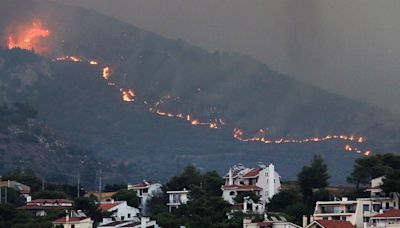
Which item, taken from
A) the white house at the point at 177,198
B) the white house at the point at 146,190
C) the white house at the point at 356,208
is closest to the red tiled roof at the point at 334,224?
the white house at the point at 356,208

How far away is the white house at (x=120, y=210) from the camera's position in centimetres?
8381

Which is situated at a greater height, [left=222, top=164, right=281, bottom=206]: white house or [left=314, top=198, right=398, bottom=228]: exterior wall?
[left=222, top=164, right=281, bottom=206]: white house

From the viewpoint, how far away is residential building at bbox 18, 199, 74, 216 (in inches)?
3250

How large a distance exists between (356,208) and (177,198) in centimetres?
1630

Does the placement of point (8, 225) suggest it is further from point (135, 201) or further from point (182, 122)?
point (182, 122)

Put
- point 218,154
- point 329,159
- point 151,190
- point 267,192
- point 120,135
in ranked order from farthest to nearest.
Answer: point 120,135 < point 218,154 < point 329,159 < point 151,190 < point 267,192

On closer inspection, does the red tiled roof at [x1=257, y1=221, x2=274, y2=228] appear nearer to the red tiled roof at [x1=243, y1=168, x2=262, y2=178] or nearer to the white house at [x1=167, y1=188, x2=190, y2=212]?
the white house at [x1=167, y1=188, x2=190, y2=212]

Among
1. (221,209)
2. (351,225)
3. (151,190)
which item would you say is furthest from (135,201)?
(351,225)

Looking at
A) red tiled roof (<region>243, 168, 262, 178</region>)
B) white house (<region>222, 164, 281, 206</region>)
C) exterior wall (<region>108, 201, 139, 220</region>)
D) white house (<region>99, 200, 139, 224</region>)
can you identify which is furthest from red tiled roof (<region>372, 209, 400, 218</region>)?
red tiled roof (<region>243, 168, 262, 178</region>)

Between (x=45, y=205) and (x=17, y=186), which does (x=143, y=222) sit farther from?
(x=17, y=186)

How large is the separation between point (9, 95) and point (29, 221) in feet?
400

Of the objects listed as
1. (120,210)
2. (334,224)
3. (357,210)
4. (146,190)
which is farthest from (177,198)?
(334,224)

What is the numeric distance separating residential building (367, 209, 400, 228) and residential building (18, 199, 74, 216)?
803 inches

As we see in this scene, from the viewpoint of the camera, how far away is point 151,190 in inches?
3679
